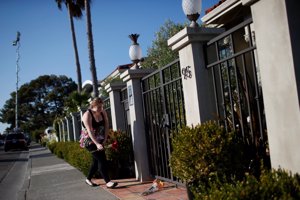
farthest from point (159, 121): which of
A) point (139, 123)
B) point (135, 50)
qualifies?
point (135, 50)

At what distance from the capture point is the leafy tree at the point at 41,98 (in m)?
74.6

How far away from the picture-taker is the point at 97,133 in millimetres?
7051

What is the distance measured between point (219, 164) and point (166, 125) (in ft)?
7.30

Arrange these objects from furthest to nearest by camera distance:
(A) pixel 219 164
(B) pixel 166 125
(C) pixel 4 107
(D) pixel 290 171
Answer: (C) pixel 4 107
(B) pixel 166 125
(A) pixel 219 164
(D) pixel 290 171

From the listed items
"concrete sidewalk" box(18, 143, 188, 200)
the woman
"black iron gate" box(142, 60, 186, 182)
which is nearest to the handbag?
the woman

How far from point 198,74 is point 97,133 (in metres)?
2.84

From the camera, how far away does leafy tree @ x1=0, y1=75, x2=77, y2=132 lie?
74.6m

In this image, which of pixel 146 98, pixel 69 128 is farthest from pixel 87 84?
pixel 146 98

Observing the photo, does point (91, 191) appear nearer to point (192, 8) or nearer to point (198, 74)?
point (198, 74)

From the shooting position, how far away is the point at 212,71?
486 centimetres

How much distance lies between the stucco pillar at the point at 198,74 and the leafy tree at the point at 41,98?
232 feet

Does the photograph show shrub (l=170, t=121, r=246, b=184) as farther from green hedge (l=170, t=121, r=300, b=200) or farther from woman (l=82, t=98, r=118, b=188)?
woman (l=82, t=98, r=118, b=188)

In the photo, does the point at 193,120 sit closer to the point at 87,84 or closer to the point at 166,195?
the point at 166,195

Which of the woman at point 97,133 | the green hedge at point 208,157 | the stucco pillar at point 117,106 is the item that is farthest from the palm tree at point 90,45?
the green hedge at point 208,157
